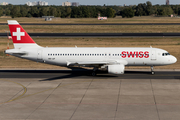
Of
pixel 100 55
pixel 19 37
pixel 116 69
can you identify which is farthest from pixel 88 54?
pixel 19 37

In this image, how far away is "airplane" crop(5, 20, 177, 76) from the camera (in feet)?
141

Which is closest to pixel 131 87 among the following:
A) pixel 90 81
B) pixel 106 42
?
pixel 90 81

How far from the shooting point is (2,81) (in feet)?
Answer: 132

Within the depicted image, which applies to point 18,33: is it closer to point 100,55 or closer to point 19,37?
point 19,37

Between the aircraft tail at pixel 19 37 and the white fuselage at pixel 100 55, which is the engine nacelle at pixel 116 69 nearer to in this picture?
the white fuselage at pixel 100 55

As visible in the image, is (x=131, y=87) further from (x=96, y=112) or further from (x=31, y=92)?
(x=31, y=92)

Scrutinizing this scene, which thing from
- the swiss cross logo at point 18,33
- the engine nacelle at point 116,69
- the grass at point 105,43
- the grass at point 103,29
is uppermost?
the swiss cross logo at point 18,33

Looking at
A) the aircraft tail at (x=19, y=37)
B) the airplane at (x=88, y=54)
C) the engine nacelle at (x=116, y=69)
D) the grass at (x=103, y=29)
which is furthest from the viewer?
the grass at (x=103, y=29)

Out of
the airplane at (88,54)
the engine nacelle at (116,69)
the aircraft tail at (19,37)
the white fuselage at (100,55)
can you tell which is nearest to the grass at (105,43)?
the aircraft tail at (19,37)

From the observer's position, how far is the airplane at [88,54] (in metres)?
42.9

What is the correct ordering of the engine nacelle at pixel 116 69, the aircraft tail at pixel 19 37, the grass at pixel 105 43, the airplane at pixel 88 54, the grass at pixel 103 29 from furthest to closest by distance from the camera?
the grass at pixel 103 29
the grass at pixel 105 43
the aircraft tail at pixel 19 37
the airplane at pixel 88 54
the engine nacelle at pixel 116 69

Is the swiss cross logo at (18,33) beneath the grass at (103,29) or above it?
above

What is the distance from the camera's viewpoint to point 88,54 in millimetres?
43281

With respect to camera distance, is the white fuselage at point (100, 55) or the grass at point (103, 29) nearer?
the white fuselage at point (100, 55)
